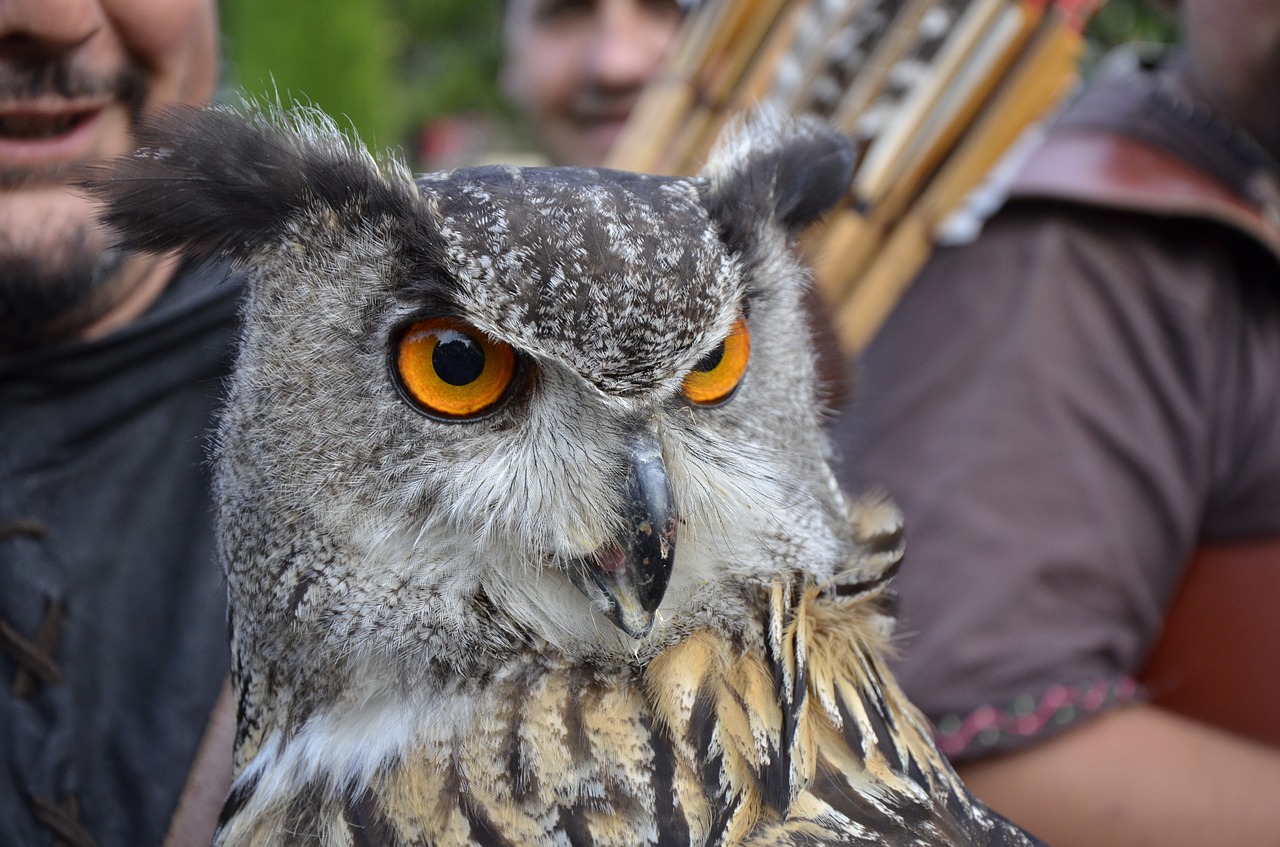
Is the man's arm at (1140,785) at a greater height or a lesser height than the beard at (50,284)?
lesser

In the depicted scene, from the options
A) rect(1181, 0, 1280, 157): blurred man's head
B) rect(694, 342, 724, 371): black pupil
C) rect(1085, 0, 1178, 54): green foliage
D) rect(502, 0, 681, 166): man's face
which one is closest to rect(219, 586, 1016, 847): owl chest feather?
rect(694, 342, 724, 371): black pupil

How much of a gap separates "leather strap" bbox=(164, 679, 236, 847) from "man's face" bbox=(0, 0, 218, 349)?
0.56 meters

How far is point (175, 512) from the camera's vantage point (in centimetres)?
144

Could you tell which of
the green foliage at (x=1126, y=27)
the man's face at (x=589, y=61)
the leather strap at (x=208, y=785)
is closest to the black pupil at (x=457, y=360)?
the leather strap at (x=208, y=785)

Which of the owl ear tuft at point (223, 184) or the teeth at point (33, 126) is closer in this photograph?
the owl ear tuft at point (223, 184)

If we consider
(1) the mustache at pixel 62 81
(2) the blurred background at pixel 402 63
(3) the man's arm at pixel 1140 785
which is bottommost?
(3) the man's arm at pixel 1140 785

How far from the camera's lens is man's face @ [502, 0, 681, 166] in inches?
97.7

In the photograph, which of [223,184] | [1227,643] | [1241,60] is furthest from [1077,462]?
[223,184]

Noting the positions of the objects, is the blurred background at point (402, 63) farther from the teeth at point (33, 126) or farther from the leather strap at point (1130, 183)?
the leather strap at point (1130, 183)

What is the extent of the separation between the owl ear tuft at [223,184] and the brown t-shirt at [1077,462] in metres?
0.78

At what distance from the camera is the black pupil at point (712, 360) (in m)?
1.02

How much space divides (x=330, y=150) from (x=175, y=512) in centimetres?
67

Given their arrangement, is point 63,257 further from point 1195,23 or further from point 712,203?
point 1195,23

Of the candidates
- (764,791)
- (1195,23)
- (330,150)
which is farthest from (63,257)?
(1195,23)
